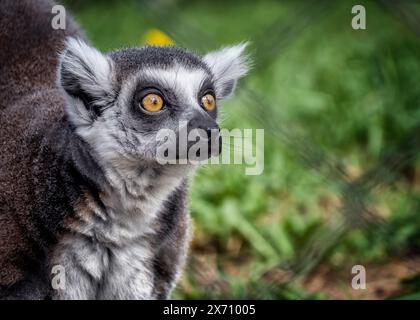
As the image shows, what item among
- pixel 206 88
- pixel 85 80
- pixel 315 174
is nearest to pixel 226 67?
pixel 206 88

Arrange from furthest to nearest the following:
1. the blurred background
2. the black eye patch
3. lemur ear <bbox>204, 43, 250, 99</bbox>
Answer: the blurred background → lemur ear <bbox>204, 43, 250, 99</bbox> → the black eye patch

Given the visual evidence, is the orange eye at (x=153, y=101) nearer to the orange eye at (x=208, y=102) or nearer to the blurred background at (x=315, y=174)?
the orange eye at (x=208, y=102)

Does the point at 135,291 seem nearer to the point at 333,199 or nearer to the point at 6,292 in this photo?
the point at 6,292

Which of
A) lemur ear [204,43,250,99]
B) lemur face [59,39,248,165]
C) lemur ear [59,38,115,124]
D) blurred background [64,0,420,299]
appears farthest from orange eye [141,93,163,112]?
lemur ear [204,43,250,99]

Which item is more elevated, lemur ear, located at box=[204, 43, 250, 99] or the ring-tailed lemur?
lemur ear, located at box=[204, 43, 250, 99]

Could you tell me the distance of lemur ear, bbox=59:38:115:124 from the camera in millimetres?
2777

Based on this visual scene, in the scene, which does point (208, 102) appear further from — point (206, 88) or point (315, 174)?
point (315, 174)

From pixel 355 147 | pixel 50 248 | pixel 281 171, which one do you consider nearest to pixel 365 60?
pixel 355 147

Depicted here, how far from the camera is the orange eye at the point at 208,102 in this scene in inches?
113

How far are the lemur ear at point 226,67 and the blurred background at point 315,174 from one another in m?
0.09

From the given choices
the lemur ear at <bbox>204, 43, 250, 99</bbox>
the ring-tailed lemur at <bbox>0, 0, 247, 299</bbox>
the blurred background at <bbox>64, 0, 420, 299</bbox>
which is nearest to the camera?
the ring-tailed lemur at <bbox>0, 0, 247, 299</bbox>

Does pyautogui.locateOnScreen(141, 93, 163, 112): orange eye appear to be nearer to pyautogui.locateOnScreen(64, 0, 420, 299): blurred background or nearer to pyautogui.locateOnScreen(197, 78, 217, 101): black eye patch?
pyautogui.locateOnScreen(197, 78, 217, 101): black eye patch

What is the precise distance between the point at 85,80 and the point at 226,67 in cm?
60

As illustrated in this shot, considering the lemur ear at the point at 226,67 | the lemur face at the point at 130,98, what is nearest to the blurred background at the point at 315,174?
the lemur ear at the point at 226,67
